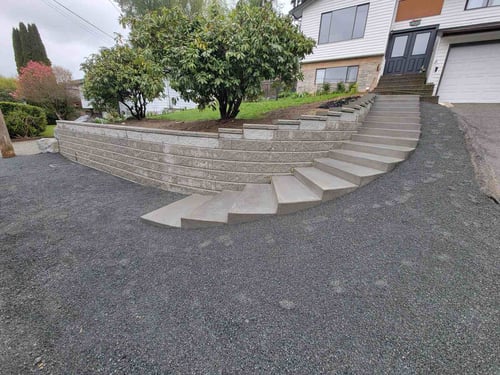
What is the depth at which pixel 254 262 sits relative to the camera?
6.90 feet

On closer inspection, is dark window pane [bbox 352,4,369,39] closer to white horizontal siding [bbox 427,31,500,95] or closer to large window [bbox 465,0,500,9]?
white horizontal siding [bbox 427,31,500,95]

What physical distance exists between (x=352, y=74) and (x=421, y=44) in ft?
9.19

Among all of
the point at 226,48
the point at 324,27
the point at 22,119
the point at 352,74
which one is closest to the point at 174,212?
the point at 226,48

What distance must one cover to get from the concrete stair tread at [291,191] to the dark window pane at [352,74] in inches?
375

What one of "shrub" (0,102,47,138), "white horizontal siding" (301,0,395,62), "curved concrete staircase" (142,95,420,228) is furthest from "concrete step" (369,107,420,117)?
"shrub" (0,102,47,138)

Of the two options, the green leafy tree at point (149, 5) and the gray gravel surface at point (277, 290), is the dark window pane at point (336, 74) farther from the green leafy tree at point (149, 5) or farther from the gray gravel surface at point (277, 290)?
the green leafy tree at point (149, 5)

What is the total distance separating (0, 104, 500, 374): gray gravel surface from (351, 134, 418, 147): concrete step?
2.69ft

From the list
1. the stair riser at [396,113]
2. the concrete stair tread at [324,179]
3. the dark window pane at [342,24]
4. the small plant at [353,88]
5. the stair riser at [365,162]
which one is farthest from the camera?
the dark window pane at [342,24]

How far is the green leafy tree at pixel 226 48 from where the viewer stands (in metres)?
3.51

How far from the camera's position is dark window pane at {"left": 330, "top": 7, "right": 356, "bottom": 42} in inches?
382

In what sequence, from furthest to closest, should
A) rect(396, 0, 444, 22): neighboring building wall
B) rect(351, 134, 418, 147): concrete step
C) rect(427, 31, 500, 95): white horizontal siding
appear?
rect(396, 0, 444, 22): neighboring building wall < rect(427, 31, 500, 95): white horizontal siding < rect(351, 134, 418, 147): concrete step

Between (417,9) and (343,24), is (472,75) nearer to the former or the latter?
(417,9)

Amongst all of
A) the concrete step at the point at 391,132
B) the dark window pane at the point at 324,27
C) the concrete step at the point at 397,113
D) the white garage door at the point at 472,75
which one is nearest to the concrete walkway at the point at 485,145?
the concrete step at the point at 391,132

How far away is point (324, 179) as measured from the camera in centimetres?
314
